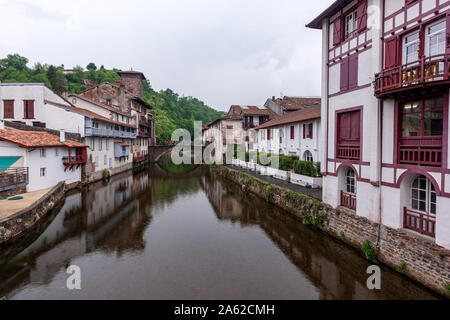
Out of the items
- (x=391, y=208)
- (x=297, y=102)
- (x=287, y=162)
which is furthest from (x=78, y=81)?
(x=391, y=208)

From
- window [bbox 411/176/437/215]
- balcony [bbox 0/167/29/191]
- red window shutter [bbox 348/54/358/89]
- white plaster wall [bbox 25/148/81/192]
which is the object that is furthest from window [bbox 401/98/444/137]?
white plaster wall [bbox 25/148/81/192]

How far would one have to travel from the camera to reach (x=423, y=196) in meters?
9.55

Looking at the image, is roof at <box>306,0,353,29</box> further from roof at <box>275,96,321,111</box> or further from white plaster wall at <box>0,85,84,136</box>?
roof at <box>275,96,321,111</box>

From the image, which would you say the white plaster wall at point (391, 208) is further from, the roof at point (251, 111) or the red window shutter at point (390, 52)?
the roof at point (251, 111)

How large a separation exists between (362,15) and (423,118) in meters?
5.74

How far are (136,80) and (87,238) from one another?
5084 centimetres

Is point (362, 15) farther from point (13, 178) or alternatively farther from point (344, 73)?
point (13, 178)

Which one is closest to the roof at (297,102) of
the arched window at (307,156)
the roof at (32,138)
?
the arched window at (307,156)

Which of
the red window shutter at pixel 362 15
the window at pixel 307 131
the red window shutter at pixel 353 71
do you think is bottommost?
the window at pixel 307 131

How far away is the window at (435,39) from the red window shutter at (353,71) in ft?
10.3

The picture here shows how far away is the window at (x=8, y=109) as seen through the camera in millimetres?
27750

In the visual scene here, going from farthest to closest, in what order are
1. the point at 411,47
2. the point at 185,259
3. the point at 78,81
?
the point at 78,81, the point at 185,259, the point at 411,47

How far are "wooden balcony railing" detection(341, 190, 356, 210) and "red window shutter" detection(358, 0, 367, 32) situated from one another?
7712mm
